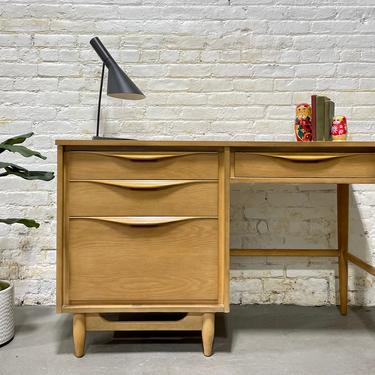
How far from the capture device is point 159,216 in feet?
4.42

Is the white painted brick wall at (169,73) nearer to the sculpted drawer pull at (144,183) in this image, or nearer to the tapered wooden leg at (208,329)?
the sculpted drawer pull at (144,183)

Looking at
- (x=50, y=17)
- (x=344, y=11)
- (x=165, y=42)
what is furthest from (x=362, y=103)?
(x=50, y=17)

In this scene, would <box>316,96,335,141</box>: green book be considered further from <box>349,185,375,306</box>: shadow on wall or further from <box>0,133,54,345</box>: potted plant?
<box>0,133,54,345</box>: potted plant

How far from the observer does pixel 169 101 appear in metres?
1.91

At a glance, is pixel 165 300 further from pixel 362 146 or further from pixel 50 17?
pixel 50 17

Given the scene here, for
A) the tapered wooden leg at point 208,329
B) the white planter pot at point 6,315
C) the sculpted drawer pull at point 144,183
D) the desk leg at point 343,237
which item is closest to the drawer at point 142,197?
the sculpted drawer pull at point 144,183

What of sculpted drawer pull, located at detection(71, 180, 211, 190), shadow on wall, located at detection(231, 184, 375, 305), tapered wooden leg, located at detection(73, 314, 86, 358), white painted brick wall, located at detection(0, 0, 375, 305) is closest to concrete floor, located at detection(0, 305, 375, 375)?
tapered wooden leg, located at detection(73, 314, 86, 358)

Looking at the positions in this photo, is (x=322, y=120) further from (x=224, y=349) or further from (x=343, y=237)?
(x=224, y=349)

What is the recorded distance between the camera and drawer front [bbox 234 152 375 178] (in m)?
1.36

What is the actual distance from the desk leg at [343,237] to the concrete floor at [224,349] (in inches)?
3.8

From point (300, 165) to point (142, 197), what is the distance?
585 mm

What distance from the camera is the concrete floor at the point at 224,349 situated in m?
1.30

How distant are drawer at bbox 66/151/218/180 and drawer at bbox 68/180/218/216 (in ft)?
0.07

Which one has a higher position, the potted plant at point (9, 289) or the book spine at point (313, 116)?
the book spine at point (313, 116)
